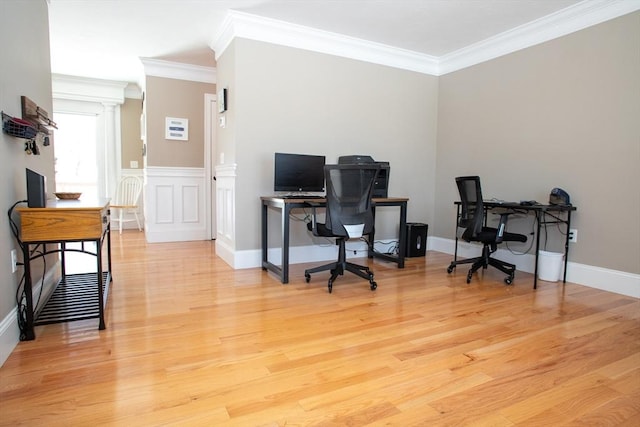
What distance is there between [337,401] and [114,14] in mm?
3982

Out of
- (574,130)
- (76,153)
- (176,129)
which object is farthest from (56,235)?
(76,153)

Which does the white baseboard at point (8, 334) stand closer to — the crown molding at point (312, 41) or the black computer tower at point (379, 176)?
the crown molding at point (312, 41)

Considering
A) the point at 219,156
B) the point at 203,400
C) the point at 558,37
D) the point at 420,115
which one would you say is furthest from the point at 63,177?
the point at 558,37

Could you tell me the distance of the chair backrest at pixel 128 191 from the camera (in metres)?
6.43

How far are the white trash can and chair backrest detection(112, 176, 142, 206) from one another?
606 centimetres

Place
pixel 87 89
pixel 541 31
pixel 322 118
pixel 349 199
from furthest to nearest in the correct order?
pixel 87 89, pixel 322 118, pixel 541 31, pixel 349 199

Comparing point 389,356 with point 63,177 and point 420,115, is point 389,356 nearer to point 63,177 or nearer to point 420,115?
point 420,115

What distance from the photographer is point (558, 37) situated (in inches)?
139

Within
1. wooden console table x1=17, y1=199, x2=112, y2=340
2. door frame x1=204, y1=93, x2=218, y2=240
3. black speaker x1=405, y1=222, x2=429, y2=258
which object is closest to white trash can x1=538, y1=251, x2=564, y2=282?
black speaker x1=405, y1=222, x2=429, y2=258

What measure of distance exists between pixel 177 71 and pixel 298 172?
2748 millimetres

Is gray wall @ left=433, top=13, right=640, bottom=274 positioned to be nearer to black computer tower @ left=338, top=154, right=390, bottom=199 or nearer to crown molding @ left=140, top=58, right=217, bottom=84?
black computer tower @ left=338, top=154, right=390, bottom=199

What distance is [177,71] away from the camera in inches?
203

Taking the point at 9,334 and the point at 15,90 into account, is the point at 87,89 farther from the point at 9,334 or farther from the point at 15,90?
the point at 9,334

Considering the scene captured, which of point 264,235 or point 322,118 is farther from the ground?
point 322,118
